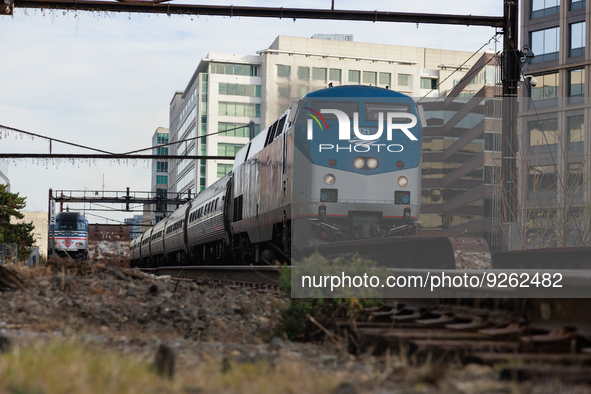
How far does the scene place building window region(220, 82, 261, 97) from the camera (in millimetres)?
91812

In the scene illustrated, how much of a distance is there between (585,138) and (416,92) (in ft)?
141

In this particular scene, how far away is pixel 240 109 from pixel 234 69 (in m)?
5.35

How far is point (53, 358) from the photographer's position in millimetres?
4164

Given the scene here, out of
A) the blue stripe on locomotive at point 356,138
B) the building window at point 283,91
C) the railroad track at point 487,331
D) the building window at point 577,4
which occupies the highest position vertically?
the building window at point 283,91

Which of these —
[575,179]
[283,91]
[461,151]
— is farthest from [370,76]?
[575,179]

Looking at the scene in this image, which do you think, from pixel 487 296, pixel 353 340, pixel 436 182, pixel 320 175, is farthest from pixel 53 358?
pixel 436 182

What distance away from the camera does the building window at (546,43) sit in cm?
5531

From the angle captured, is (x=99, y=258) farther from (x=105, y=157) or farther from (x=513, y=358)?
(x=513, y=358)

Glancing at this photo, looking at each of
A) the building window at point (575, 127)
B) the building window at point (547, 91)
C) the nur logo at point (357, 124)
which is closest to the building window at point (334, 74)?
the building window at point (547, 91)

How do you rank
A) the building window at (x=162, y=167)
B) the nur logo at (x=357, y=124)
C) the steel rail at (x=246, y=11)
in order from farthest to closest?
the building window at (x=162, y=167)
the steel rail at (x=246, y=11)
the nur logo at (x=357, y=124)

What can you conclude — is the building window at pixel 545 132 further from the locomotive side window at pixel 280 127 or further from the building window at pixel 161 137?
the building window at pixel 161 137

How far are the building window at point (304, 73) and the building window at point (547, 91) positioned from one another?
38.5 m

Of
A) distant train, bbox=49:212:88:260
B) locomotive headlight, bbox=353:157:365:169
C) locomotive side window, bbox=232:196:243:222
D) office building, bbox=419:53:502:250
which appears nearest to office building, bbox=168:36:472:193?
office building, bbox=419:53:502:250

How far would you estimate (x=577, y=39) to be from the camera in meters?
53.9
